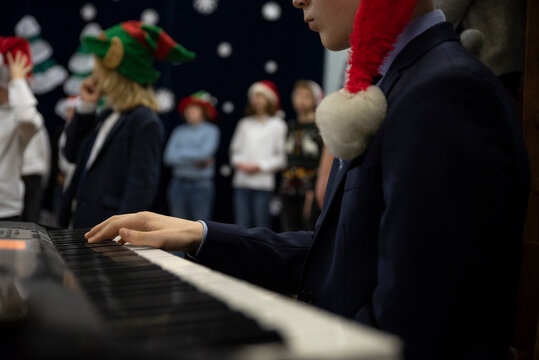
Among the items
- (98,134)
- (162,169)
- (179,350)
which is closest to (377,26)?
(179,350)

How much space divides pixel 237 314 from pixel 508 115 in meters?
0.52

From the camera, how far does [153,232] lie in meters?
1.00

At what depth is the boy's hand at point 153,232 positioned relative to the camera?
0.98 m

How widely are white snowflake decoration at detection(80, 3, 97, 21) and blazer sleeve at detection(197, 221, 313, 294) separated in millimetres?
5362

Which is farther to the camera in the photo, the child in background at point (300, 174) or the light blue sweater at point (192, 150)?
the light blue sweater at point (192, 150)

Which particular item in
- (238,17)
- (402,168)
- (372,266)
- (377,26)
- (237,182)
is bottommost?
(237,182)

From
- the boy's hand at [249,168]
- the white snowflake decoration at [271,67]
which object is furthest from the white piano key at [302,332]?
the white snowflake decoration at [271,67]

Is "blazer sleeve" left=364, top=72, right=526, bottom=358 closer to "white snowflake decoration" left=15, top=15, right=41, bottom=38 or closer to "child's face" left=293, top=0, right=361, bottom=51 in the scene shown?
"child's face" left=293, top=0, right=361, bottom=51

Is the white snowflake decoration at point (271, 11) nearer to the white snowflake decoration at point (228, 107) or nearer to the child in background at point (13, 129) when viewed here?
the white snowflake decoration at point (228, 107)

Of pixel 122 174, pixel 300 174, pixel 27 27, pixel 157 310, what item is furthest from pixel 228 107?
pixel 157 310

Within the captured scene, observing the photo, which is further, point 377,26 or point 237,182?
point 237,182

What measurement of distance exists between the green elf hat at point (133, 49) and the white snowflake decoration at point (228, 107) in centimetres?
308

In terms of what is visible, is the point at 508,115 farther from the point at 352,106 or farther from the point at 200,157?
the point at 200,157

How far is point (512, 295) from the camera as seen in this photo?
796mm
